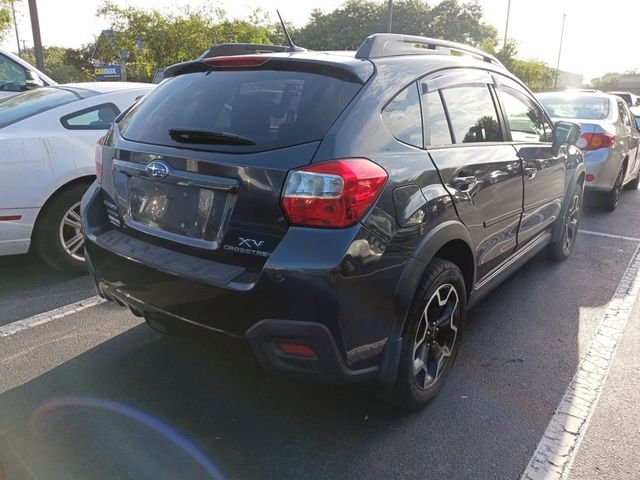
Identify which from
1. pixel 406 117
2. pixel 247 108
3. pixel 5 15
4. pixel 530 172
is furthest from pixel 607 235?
pixel 5 15

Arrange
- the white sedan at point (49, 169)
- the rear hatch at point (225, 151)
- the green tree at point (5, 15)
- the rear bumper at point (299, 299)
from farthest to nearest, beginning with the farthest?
the green tree at point (5, 15), the white sedan at point (49, 169), the rear hatch at point (225, 151), the rear bumper at point (299, 299)

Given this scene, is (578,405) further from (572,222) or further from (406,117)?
(572,222)

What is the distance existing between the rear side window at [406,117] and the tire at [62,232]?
109 inches

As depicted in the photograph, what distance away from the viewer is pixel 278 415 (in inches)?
104

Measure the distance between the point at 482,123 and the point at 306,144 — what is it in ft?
4.87

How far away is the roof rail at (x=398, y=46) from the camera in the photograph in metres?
2.65

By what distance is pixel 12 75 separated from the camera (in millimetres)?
7195

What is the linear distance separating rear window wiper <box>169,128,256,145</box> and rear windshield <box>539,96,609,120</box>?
6.47 m

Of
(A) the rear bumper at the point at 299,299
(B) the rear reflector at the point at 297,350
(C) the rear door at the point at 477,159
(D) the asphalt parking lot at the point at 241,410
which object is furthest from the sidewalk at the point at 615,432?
(B) the rear reflector at the point at 297,350

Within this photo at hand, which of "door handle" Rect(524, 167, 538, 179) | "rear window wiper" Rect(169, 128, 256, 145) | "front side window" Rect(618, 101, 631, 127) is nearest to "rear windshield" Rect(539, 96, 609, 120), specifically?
"front side window" Rect(618, 101, 631, 127)

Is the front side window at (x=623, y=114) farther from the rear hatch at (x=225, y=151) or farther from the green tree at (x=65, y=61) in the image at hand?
the green tree at (x=65, y=61)

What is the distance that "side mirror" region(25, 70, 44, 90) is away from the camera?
23.0 ft

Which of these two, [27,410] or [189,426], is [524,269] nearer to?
[189,426]

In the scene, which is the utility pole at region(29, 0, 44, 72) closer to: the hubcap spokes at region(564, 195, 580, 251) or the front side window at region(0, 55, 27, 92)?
the front side window at region(0, 55, 27, 92)
